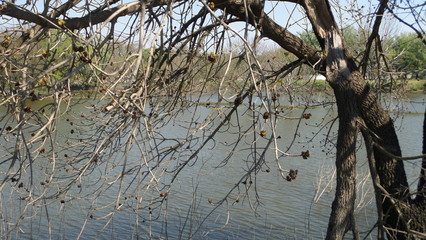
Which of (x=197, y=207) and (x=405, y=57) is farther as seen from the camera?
(x=405, y=57)

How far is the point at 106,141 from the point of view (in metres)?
4.30

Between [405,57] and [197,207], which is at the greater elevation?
[405,57]

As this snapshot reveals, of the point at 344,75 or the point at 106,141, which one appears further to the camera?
the point at 344,75

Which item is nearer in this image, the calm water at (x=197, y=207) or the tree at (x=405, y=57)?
the tree at (x=405, y=57)

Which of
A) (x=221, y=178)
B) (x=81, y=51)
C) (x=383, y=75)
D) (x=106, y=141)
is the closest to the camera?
(x=81, y=51)

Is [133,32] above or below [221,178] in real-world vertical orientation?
above

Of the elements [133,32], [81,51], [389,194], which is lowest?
[389,194]

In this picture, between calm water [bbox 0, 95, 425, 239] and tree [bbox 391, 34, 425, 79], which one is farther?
calm water [bbox 0, 95, 425, 239]

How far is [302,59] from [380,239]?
1.65 metres

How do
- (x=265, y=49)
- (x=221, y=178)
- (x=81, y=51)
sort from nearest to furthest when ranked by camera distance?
(x=81, y=51) → (x=265, y=49) → (x=221, y=178)

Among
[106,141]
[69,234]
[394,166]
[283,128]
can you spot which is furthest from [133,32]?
[283,128]

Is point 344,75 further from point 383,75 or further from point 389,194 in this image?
point 383,75

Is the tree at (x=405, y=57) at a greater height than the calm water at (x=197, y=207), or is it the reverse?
the tree at (x=405, y=57)

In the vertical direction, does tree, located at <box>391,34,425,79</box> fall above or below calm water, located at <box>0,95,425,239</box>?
above
